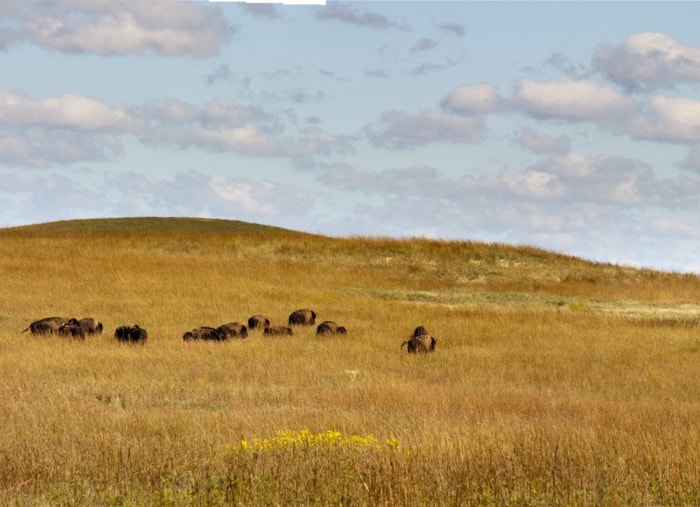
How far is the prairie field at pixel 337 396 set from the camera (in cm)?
936

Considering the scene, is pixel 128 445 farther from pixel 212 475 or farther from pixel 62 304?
pixel 62 304

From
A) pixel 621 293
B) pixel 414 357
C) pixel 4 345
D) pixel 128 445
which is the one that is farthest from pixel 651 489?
pixel 621 293

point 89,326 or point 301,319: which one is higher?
point 301,319

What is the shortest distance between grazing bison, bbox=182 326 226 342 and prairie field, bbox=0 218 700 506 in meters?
0.75

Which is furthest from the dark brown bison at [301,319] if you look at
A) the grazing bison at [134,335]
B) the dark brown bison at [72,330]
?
the dark brown bison at [72,330]

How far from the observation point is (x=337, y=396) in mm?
16297

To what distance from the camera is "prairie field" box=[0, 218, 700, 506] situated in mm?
9359

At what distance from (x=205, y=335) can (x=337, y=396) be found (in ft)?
30.6

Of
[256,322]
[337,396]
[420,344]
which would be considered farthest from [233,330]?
[337,396]

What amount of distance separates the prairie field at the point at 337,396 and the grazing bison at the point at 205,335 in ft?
2.47

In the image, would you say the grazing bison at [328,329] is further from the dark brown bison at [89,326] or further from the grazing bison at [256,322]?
the dark brown bison at [89,326]

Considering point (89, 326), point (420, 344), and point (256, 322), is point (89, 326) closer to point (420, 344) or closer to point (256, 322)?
point (256, 322)

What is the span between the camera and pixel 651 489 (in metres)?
9.29

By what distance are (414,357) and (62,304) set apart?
16266 mm
